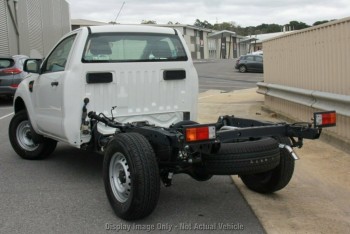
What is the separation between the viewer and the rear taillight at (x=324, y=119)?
194 inches

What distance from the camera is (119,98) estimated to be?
611 cm

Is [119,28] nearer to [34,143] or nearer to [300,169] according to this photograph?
[34,143]

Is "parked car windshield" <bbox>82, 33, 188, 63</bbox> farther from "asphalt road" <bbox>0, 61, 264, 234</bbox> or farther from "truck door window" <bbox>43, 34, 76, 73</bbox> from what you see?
"asphalt road" <bbox>0, 61, 264, 234</bbox>

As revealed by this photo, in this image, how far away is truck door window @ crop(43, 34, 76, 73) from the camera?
636 centimetres

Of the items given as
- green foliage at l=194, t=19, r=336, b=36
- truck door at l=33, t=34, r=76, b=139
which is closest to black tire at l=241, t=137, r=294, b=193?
truck door at l=33, t=34, r=76, b=139

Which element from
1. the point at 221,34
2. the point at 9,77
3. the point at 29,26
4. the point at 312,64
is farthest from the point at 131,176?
the point at 221,34

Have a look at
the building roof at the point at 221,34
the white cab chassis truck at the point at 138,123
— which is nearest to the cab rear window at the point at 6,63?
the white cab chassis truck at the point at 138,123

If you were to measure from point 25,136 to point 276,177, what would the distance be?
4179 millimetres

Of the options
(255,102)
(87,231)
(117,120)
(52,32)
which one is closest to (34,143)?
(117,120)

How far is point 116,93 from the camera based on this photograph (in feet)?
20.0

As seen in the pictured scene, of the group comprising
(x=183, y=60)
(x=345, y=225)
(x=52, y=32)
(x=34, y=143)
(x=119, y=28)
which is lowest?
(x=345, y=225)

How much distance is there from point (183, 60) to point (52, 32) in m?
41.6

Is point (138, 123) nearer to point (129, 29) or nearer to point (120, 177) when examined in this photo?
point (120, 177)

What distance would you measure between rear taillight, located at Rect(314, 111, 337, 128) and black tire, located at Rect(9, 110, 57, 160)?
4182 mm
